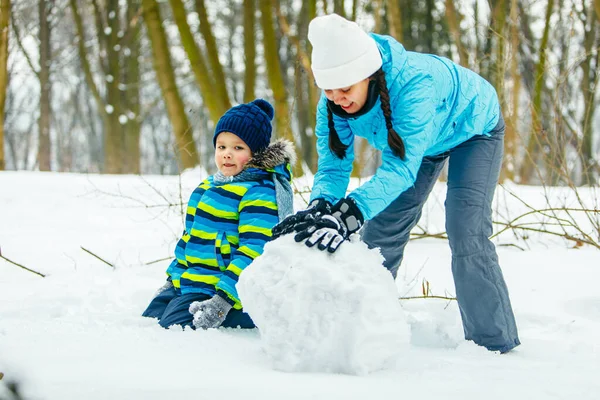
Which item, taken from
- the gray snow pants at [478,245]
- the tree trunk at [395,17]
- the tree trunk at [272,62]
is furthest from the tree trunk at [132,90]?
the gray snow pants at [478,245]

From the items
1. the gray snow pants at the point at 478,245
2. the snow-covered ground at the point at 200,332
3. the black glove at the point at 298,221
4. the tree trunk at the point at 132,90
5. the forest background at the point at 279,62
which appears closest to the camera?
the snow-covered ground at the point at 200,332

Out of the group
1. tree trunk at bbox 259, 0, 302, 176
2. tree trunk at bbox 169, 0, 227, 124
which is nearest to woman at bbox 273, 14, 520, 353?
tree trunk at bbox 259, 0, 302, 176

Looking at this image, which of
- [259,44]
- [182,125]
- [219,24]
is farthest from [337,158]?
[219,24]

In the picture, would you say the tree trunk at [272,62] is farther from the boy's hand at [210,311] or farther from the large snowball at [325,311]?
the large snowball at [325,311]

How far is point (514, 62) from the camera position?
9.95 metres

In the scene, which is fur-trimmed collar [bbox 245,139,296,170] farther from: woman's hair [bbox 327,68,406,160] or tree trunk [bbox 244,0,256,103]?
tree trunk [bbox 244,0,256,103]

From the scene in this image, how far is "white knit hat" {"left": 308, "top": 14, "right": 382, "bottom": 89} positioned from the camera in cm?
227

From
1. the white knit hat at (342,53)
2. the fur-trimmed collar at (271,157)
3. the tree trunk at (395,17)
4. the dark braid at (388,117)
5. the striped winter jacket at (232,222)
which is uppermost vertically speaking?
the tree trunk at (395,17)

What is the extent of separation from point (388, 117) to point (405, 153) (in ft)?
0.52

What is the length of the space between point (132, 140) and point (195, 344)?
13443 mm

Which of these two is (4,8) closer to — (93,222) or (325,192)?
(93,222)

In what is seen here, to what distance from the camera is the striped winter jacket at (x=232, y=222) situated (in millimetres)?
2764

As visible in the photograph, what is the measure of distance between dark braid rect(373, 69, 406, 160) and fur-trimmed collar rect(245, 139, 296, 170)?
2.49ft

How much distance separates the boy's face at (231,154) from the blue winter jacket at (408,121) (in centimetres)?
43
